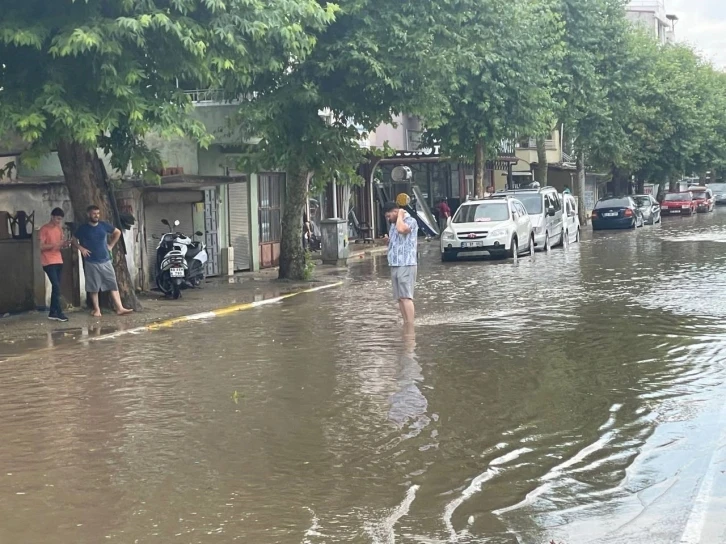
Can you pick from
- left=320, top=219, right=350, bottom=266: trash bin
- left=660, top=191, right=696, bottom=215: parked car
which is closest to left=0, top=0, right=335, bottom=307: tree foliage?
left=320, top=219, right=350, bottom=266: trash bin

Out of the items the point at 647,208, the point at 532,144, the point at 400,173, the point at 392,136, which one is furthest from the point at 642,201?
the point at 400,173

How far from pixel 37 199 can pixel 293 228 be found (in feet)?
20.1

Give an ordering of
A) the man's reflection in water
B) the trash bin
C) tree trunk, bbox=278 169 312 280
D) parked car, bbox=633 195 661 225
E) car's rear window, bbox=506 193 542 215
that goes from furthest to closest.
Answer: parked car, bbox=633 195 661 225 → car's rear window, bbox=506 193 542 215 → the trash bin → tree trunk, bbox=278 169 312 280 → the man's reflection in water

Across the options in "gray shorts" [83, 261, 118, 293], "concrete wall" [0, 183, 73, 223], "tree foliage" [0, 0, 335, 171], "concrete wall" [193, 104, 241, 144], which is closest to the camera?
"tree foliage" [0, 0, 335, 171]

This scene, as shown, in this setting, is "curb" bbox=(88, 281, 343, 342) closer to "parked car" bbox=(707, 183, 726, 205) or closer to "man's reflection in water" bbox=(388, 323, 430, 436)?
"man's reflection in water" bbox=(388, 323, 430, 436)

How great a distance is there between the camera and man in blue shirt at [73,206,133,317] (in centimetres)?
1580

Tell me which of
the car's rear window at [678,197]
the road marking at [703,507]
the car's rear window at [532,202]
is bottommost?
the road marking at [703,507]

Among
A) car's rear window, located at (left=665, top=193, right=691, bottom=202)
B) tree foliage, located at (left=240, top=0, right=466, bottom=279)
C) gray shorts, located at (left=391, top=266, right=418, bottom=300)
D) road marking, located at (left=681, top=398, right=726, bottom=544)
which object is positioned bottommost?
road marking, located at (left=681, top=398, right=726, bottom=544)

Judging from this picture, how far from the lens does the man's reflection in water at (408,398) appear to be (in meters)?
8.43

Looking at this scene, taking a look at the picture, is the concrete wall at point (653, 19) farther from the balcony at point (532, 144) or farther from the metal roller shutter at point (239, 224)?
the metal roller shutter at point (239, 224)

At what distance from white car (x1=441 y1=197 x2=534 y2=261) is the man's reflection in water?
Answer: 49.9 ft

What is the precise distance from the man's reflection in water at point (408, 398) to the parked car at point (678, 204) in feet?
167

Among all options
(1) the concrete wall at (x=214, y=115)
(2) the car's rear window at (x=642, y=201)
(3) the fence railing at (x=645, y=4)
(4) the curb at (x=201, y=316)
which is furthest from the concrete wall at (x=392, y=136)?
(3) the fence railing at (x=645, y=4)

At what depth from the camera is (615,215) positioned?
45.1 metres
